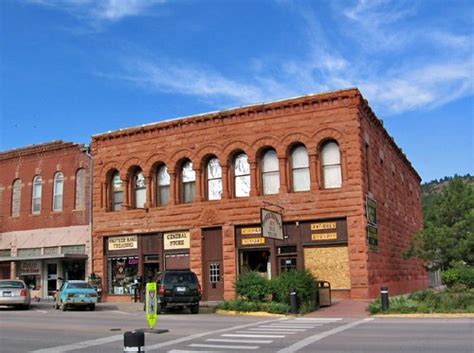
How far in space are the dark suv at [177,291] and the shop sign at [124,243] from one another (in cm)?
912

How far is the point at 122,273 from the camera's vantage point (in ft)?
108

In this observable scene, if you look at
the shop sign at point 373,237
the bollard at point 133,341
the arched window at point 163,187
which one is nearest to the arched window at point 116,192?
the arched window at point 163,187

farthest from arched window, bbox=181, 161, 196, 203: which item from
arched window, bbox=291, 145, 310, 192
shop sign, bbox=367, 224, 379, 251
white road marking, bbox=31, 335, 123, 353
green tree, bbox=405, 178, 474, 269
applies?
white road marking, bbox=31, 335, 123, 353

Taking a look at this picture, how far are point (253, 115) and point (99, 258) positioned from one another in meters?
12.3

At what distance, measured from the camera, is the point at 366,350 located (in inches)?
443

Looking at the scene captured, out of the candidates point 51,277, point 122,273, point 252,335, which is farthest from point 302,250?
point 51,277

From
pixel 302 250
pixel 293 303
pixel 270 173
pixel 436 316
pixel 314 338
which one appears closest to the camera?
pixel 314 338

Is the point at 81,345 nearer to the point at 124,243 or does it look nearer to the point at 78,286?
the point at 78,286

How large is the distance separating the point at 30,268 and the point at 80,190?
20.2 feet

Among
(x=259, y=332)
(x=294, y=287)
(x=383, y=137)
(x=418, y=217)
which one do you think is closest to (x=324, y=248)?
(x=294, y=287)

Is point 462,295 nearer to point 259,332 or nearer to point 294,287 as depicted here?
point 294,287

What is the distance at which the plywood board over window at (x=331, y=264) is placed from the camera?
26438 mm

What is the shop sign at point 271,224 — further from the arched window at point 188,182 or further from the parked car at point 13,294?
the parked car at point 13,294

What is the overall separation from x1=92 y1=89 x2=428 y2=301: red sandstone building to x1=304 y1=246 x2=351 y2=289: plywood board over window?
48 mm
